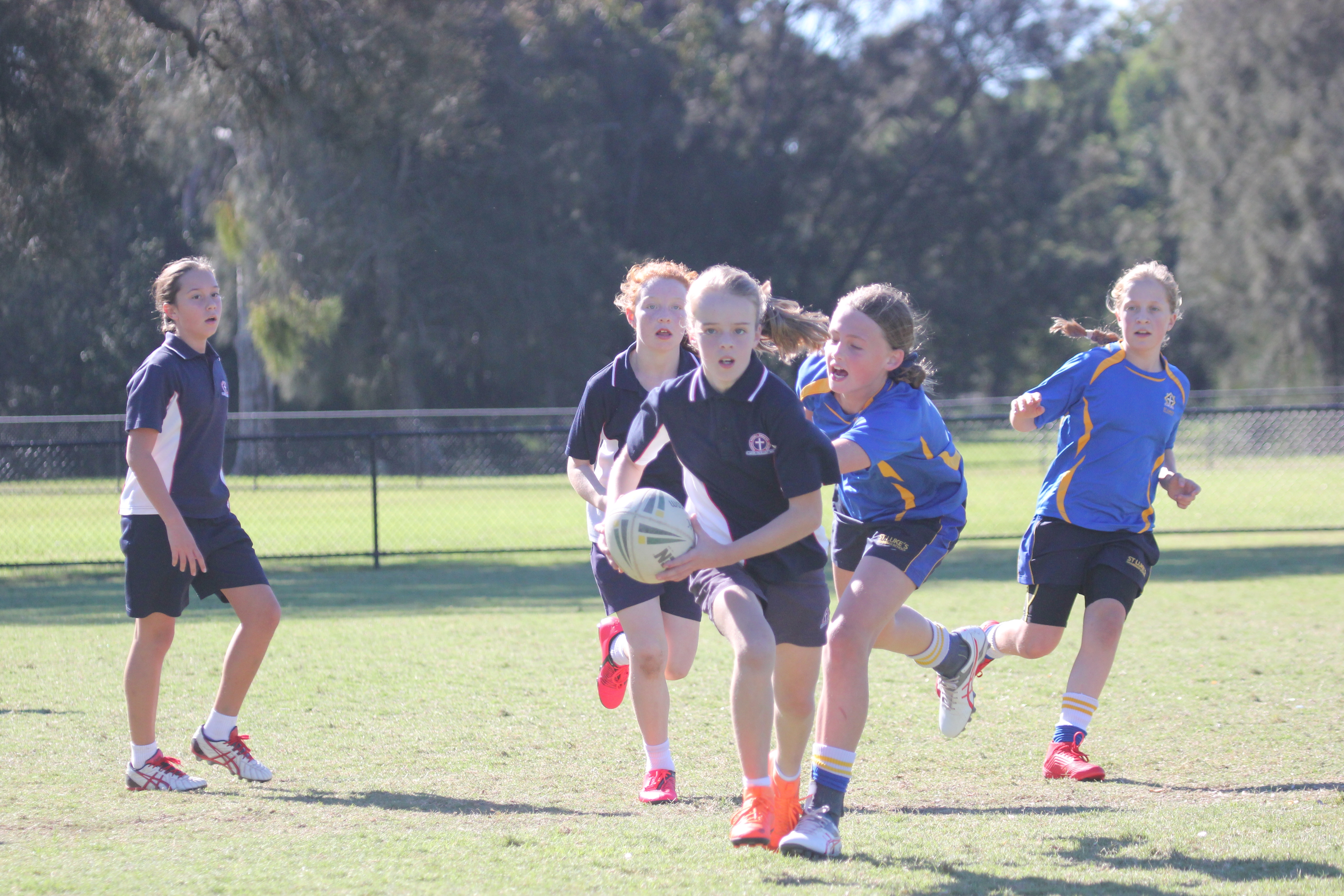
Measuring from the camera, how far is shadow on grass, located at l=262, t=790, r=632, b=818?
4.50 m

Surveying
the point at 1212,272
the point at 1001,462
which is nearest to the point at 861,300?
the point at 1001,462

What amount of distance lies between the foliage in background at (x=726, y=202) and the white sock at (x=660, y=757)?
495 inches

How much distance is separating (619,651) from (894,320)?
74.8 inches

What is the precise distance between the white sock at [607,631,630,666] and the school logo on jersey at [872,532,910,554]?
1.30 meters

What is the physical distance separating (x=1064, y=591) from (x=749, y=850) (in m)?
2.09

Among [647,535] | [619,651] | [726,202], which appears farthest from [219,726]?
[726,202]

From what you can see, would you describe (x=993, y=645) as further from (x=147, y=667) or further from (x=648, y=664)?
(x=147, y=667)

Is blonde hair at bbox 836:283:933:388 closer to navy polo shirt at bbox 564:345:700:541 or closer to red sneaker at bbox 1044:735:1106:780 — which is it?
navy polo shirt at bbox 564:345:700:541

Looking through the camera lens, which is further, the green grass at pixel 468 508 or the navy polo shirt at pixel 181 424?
the green grass at pixel 468 508

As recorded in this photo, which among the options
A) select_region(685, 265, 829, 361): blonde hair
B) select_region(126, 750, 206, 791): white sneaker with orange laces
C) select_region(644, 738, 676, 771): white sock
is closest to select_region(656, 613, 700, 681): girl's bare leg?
select_region(644, 738, 676, 771): white sock

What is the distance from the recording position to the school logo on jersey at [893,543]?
4.46 meters

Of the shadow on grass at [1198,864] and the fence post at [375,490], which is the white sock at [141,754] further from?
the fence post at [375,490]

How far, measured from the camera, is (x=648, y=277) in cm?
507

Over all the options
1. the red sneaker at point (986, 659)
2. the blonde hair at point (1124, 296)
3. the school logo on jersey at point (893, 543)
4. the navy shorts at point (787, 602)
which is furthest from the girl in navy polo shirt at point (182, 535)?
the blonde hair at point (1124, 296)
